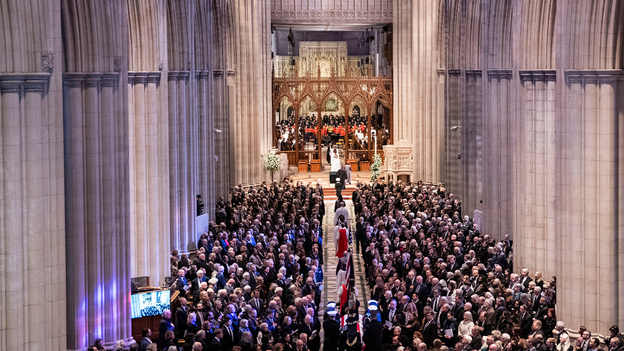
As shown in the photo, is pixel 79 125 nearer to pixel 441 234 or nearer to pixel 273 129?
pixel 441 234

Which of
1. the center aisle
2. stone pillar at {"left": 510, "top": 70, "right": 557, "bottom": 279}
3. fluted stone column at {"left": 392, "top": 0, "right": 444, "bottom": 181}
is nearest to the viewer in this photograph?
stone pillar at {"left": 510, "top": 70, "right": 557, "bottom": 279}

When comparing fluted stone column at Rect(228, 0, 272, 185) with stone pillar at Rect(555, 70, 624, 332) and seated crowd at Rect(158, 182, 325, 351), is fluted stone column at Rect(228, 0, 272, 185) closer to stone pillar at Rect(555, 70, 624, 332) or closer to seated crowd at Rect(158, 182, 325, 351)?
seated crowd at Rect(158, 182, 325, 351)

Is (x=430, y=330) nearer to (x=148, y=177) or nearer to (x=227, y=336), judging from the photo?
(x=227, y=336)

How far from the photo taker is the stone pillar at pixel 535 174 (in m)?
20.5

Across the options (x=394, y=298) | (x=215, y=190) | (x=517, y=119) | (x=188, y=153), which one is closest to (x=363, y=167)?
(x=215, y=190)

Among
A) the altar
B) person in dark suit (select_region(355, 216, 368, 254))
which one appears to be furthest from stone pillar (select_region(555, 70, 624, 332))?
the altar

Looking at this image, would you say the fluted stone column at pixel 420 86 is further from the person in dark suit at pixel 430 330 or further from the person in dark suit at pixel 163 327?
the person in dark suit at pixel 163 327

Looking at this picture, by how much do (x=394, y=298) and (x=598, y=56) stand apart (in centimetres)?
619

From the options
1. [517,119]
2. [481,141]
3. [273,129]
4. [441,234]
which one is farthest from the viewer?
[273,129]

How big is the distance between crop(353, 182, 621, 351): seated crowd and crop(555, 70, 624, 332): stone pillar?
69 centimetres

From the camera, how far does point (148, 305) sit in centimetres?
1680

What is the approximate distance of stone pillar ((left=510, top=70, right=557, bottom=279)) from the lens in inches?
807

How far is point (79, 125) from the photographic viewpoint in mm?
15828

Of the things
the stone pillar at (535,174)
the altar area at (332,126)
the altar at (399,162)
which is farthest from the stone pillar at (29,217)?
the altar area at (332,126)
